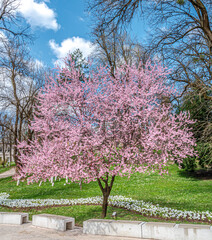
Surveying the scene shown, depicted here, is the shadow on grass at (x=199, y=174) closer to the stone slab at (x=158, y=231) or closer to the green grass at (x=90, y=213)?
the green grass at (x=90, y=213)

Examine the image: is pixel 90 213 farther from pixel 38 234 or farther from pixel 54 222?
pixel 38 234

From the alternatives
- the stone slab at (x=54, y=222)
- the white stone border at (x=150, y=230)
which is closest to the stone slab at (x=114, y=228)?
the white stone border at (x=150, y=230)

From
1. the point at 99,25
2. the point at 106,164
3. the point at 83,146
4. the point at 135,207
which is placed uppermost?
the point at 99,25

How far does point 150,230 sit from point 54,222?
2.67m

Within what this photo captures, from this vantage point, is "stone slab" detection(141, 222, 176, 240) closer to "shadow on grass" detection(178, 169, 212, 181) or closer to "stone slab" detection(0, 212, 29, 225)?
"stone slab" detection(0, 212, 29, 225)

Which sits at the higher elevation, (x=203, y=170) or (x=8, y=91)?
(x=8, y=91)

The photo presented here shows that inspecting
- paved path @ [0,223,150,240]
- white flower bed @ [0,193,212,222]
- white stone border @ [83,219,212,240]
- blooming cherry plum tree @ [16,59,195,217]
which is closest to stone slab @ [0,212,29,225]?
paved path @ [0,223,150,240]

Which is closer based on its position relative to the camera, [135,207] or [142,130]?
[142,130]

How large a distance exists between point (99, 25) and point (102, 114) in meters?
2.77

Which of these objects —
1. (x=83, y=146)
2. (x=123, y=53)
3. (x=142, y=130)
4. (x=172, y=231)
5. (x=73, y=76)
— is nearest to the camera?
(x=172, y=231)

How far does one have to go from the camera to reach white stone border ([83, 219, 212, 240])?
15.7 feet

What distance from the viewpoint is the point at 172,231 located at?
5.00 metres

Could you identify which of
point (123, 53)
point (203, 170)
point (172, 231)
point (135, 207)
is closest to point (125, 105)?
point (172, 231)

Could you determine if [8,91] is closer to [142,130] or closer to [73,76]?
[73,76]
